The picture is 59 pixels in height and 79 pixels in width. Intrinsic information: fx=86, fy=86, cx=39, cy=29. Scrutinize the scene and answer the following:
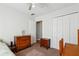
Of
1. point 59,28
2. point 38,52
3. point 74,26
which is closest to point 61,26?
point 59,28

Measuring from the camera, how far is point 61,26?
4086 mm

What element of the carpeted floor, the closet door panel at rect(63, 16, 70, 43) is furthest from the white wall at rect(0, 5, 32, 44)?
the closet door panel at rect(63, 16, 70, 43)

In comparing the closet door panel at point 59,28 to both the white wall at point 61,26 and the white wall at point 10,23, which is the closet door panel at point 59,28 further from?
the white wall at point 10,23

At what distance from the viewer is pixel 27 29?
5.52 m

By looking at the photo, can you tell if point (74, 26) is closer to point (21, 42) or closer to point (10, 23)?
point (21, 42)

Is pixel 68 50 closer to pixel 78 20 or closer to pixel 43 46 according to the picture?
pixel 78 20

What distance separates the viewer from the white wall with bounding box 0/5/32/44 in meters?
4.39

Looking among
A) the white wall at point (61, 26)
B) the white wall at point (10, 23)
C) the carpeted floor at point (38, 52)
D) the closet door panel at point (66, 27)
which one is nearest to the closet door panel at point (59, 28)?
the white wall at point (61, 26)

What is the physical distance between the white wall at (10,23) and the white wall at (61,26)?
1291 mm

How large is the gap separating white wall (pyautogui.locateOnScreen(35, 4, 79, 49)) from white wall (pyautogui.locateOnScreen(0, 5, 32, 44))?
1.29 meters

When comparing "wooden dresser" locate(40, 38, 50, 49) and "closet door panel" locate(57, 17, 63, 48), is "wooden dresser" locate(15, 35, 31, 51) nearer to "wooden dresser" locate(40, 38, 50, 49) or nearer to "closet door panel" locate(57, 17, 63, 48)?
"wooden dresser" locate(40, 38, 50, 49)

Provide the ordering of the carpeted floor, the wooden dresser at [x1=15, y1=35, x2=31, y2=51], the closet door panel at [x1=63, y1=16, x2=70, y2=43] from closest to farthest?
1. the carpeted floor
2. the closet door panel at [x1=63, y1=16, x2=70, y2=43]
3. the wooden dresser at [x1=15, y1=35, x2=31, y2=51]

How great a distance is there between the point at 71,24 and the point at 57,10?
1.06 meters

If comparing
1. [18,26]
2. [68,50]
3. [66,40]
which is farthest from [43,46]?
[68,50]
